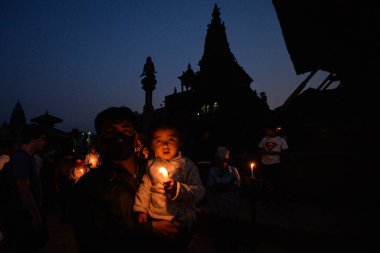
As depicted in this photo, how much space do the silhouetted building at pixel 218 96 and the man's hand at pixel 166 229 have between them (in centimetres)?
2071

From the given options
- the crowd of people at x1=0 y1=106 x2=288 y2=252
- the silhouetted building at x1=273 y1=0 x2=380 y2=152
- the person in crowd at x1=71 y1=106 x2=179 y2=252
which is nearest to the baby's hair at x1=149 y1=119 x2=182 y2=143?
the crowd of people at x1=0 y1=106 x2=288 y2=252

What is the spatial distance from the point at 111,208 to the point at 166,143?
0.76m

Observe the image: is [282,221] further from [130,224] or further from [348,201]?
[130,224]

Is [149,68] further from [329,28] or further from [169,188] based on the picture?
[169,188]

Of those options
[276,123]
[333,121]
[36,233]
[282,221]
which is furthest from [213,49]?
[36,233]

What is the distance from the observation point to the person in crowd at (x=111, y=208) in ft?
5.06

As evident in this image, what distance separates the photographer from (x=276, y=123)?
7172 millimetres

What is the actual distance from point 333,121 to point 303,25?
21.5 feet

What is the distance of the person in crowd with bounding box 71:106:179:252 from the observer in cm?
154

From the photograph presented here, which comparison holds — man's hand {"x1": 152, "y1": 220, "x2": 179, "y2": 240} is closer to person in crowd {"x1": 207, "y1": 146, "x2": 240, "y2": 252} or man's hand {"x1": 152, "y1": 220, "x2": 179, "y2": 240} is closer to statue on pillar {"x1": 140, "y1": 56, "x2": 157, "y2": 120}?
person in crowd {"x1": 207, "y1": 146, "x2": 240, "y2": 252}

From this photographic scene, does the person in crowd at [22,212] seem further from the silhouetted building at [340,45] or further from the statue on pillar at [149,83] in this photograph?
the statue on pillar at [149,83]

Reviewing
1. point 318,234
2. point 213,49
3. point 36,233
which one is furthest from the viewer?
point 213,49

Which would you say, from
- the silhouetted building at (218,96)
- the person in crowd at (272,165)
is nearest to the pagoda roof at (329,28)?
the person in crowd at (272,165)

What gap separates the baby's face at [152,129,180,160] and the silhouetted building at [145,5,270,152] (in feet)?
66.5
